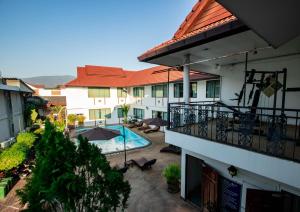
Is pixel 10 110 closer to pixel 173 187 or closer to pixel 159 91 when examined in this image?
pixel 159 91

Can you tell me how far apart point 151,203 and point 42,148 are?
617 centimetres

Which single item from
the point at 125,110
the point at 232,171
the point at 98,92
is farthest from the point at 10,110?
the point at 232,171

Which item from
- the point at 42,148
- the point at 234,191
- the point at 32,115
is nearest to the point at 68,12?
the point at 42,148

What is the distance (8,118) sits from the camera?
55.8 feet

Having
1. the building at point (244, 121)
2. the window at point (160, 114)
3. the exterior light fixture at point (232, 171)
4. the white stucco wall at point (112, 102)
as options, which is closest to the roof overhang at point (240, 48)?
the building at point (244, 121)

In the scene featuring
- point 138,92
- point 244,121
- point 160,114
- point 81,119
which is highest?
point 138,92

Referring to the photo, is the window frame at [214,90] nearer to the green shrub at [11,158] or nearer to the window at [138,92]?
the window at [138,92]

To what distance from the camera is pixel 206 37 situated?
4906 millimetres

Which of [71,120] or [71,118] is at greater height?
[71,118]

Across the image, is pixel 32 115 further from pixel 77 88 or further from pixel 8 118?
pixel 77 88

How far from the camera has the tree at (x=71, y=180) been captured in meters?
3.09

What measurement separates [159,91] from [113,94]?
1056 centimetres

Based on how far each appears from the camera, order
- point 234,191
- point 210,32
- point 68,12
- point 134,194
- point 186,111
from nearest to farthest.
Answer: point 210,32
point 234,191
point 186,111
point 134,194
point 68,12

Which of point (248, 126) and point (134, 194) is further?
point (134, 194)
